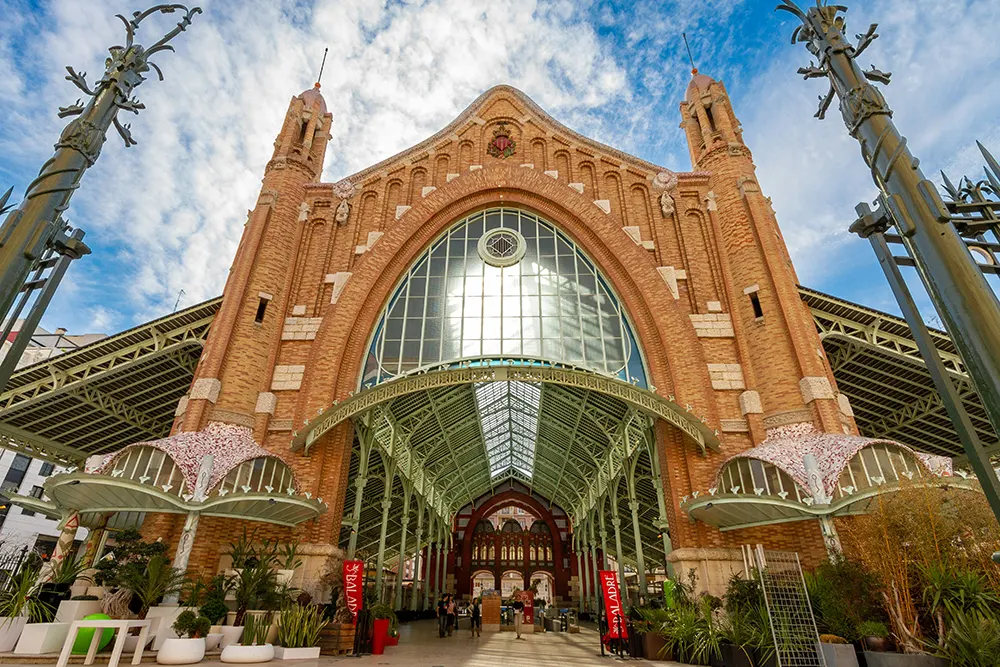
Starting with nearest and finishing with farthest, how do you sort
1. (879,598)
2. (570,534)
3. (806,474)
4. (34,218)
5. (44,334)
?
(34,218) < (879,598) < (806,474) < (570,534) < (44,334)

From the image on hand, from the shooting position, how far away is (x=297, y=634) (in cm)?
A: 1075

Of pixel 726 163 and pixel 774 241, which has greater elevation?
pixel 726 163

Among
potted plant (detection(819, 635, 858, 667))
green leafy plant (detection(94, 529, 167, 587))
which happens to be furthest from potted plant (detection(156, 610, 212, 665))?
potted plant (detection(819, 635, 858, 667))

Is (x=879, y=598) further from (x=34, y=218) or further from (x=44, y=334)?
(x=44, y=334)

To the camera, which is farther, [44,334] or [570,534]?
[44,334]

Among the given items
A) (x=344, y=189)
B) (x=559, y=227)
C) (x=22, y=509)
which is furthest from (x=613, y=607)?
(x=22, y=509)

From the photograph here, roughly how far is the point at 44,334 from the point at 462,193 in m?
60.4

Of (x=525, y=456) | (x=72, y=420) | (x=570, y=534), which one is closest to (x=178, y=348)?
(x=72, y=420)

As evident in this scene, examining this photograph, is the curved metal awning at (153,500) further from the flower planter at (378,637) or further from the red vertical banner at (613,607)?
the red vertical banner at (613,607)

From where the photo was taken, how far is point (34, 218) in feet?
12.6

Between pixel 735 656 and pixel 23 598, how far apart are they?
13268 millimetres

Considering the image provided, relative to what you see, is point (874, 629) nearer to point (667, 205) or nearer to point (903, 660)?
point (903, 660)

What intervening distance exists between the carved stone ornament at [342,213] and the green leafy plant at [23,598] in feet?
49.1

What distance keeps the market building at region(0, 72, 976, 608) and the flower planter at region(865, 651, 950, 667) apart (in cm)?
363
